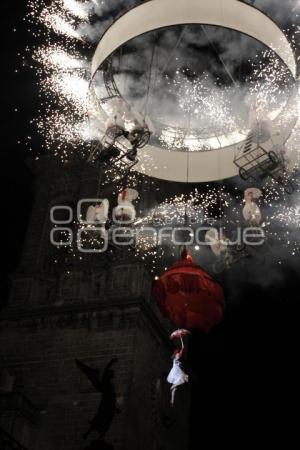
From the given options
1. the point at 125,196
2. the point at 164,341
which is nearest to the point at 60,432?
the point at 164,341

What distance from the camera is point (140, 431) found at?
14234 mm

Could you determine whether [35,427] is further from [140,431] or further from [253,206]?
[253,206]

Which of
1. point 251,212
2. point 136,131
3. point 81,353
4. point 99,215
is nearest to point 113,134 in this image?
point 136,131

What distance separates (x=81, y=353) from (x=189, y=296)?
783cm

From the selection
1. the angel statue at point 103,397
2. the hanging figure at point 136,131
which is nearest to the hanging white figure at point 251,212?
the hanging figure at point 136,131

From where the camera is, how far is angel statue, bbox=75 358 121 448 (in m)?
13.4

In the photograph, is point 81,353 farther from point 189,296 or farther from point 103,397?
point 189,296

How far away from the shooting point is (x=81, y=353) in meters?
15.1

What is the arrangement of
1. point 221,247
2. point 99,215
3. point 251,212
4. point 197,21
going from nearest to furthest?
point 197,21 → point 251,212 → point 221,247 → point 99,215

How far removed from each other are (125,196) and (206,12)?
10.8ft

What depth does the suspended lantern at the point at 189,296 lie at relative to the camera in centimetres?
777

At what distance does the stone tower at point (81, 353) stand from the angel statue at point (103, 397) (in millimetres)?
180

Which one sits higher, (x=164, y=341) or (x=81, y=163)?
(x=81, y=163)

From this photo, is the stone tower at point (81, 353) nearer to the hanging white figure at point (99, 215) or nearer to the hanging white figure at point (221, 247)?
the hanging white figure at point (99, 215)
